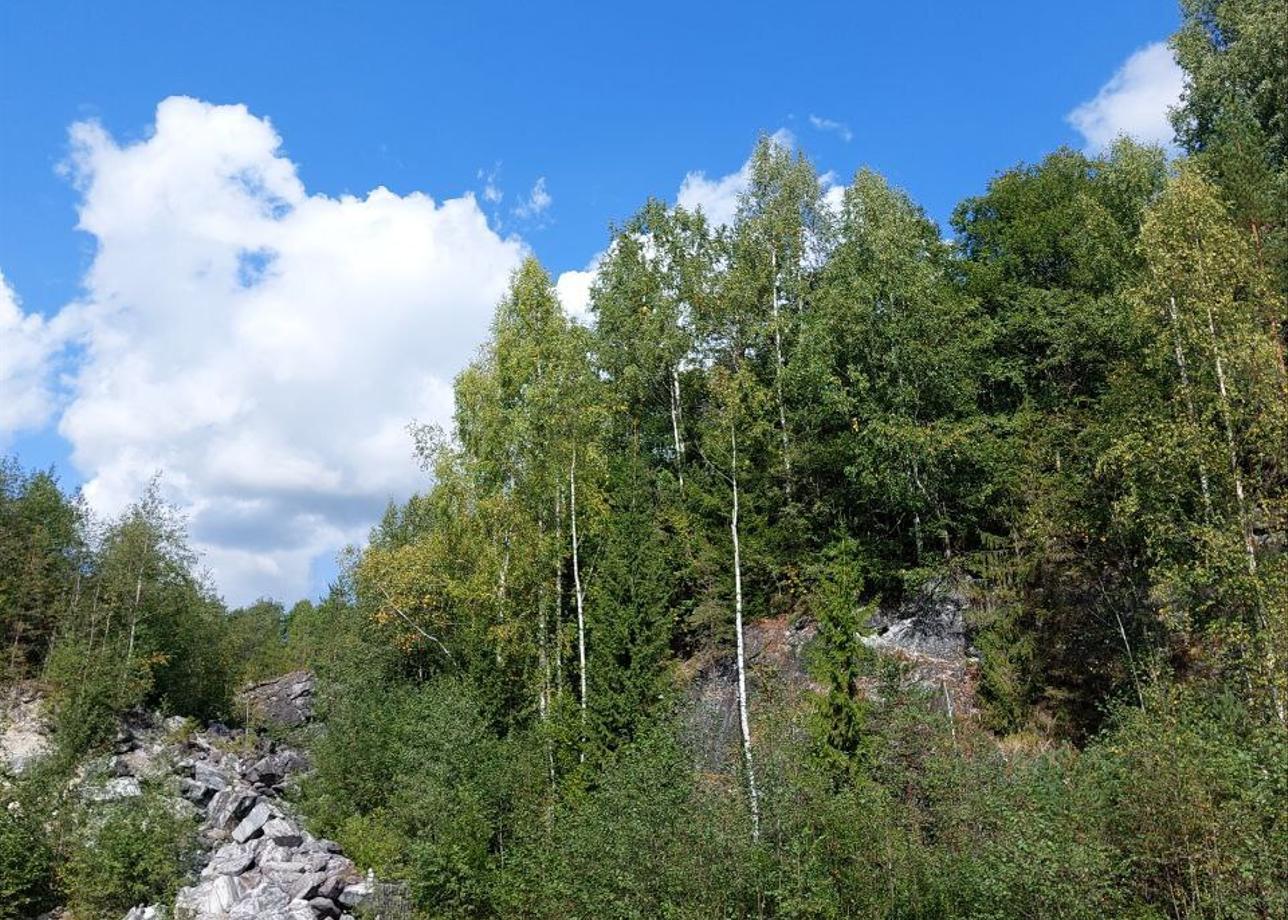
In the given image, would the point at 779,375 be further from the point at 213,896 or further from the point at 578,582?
the point at 213,896

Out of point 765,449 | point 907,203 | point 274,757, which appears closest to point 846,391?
point 765,449

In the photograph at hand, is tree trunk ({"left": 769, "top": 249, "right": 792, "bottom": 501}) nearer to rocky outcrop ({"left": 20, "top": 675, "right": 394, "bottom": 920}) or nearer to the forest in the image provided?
the forest

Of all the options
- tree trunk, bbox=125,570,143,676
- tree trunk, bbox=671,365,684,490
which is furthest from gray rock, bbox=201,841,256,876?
tree trunk, bbox=671,365,684,490

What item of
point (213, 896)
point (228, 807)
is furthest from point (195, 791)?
point (213, 896)

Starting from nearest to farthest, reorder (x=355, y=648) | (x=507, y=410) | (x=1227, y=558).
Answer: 1. (x=1227, y=558)
2. (x=507, y=410)
3. (x=355, y=648)

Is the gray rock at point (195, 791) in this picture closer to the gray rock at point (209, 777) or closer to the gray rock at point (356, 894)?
the gray rock at point (209, 777)

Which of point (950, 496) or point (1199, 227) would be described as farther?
point (950, 496)

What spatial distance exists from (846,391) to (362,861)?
2148cm

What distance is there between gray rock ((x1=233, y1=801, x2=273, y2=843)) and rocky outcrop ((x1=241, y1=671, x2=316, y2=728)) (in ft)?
75.9

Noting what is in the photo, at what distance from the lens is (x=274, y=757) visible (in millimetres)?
42438

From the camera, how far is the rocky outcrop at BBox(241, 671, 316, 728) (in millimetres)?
52594


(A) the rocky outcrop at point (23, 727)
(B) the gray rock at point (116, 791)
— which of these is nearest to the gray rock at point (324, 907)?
(B) the gray rock at point (116, 791)

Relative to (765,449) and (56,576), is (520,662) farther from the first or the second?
(56,576)

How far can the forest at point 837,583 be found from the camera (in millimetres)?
15203
